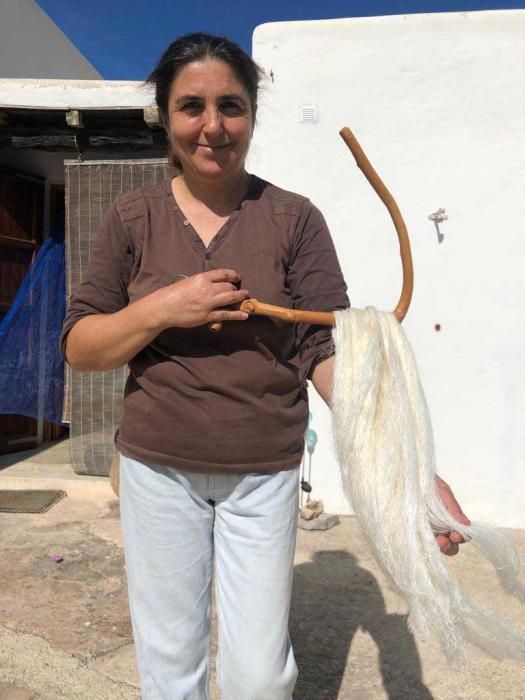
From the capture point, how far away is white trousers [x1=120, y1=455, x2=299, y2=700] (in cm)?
141

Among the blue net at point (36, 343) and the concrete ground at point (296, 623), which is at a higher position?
the blue net at point (36, 343)

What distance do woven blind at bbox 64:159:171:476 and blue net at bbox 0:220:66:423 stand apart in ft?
1.33

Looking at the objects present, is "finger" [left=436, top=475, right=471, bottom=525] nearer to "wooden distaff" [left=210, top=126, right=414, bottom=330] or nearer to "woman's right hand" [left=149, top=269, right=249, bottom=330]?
"wooden distaff" [left=210, top=126, right=414, bottom=330]

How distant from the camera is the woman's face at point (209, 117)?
1381 millimetres

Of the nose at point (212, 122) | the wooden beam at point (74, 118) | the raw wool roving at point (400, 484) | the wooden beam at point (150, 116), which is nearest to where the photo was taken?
the raw wool roving at point (400, 484)

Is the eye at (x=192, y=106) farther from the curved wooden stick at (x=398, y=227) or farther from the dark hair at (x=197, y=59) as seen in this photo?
the curved wooden stick at (x=398, y=227)

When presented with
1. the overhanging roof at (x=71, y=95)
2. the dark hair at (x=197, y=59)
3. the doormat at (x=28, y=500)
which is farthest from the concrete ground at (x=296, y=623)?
the overhanging roof at (x=71, y=95)

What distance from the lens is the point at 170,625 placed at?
146 cm

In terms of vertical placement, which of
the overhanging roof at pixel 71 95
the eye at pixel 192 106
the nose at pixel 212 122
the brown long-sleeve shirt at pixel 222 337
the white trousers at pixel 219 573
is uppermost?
the overhanging roof at pixel 71 95

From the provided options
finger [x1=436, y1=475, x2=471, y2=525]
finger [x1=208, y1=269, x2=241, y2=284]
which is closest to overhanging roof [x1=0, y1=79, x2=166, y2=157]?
finger [x1=208, y1=269, x2=241, y2=284]

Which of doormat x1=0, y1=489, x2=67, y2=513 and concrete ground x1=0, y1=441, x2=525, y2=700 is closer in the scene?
concrete ground x1=0, y1=441, x2=525, y2=700

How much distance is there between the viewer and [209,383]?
54.6 inches

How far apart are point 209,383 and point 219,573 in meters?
0.49

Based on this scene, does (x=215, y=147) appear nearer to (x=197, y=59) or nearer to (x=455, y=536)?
(x=197, y=59)
